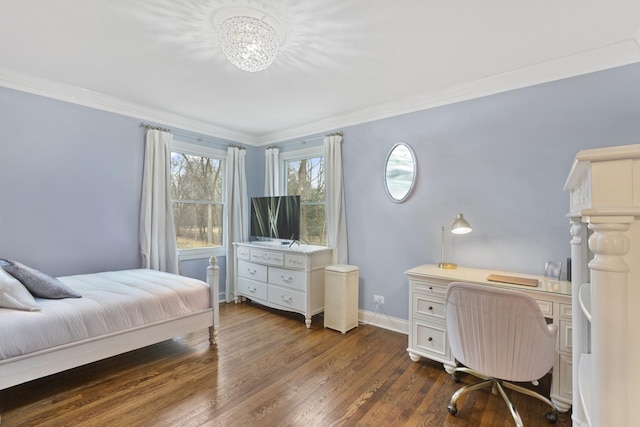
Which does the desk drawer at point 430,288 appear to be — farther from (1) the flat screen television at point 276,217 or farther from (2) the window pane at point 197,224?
(2) the window pane at point 197,224

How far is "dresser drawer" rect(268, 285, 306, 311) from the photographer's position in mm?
3553

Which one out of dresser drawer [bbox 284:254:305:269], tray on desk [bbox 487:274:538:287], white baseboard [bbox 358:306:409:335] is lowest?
white baseboard [bbox 358:306:409:335]

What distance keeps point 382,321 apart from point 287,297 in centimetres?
117

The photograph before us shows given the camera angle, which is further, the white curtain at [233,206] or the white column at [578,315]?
the white curtain at [233,206]

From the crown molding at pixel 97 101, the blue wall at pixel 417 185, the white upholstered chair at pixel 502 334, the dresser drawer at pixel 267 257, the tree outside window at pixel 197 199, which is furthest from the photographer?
the tree outside window at pixel 197 199

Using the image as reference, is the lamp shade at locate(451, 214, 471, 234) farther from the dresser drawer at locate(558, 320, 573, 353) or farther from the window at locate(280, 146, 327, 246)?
the window at locate(280, 146, 327, 246)

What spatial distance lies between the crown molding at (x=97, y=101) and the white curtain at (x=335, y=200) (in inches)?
68.8

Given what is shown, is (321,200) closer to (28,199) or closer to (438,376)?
(438,376)

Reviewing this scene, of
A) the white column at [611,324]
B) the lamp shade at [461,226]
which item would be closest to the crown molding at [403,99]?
the lamp shade at [461,226]

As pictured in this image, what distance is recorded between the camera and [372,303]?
354 centimetres

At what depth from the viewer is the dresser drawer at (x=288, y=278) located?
140 inches

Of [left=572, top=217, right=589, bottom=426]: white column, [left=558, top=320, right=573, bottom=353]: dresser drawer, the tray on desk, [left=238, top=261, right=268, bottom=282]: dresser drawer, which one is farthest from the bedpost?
[left=558, top=320, right=573, bottom=353]: dresser drawer

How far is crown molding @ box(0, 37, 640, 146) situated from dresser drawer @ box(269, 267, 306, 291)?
1.93 m

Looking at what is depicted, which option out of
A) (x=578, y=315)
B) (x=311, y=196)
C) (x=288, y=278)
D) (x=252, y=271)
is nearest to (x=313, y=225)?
(x=311, y=196)
